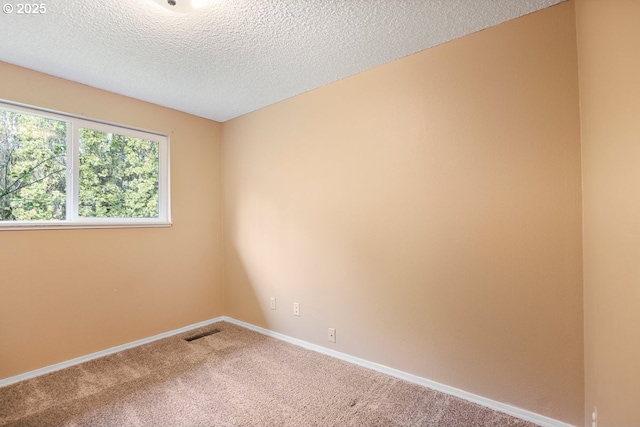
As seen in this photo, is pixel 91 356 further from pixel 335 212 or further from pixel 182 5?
pixel 182 5

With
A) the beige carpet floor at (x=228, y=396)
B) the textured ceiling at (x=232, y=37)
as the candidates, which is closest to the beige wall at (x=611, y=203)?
the textured ceiling at (x=232, y=37)

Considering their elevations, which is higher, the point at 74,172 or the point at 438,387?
the point at 74,172

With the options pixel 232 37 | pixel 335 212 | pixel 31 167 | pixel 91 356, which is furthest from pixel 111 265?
pixel 232 37

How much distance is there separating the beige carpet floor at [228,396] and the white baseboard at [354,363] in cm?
5

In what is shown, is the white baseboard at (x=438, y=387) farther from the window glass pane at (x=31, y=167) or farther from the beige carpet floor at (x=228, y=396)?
the window glass pane at (x=31, y=167)

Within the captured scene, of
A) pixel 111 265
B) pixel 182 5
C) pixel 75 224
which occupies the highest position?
pixel 182 5

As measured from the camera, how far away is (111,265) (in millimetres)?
2613

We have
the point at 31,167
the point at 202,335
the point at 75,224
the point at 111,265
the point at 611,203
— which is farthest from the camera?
the point at 202,335

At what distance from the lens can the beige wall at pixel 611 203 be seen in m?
1.04

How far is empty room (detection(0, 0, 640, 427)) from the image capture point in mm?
1535

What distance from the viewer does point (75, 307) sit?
2.41 m

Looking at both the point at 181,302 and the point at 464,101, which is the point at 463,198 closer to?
the point at 464,101

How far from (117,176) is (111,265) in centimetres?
83

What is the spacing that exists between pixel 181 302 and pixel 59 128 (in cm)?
191
